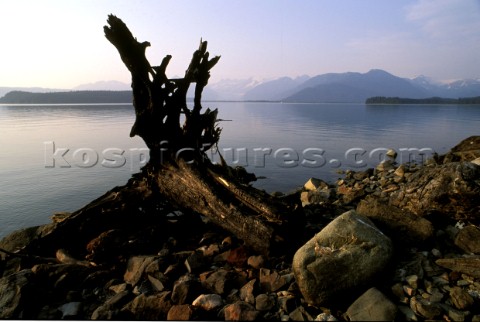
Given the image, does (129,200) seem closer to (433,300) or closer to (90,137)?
(433,300)

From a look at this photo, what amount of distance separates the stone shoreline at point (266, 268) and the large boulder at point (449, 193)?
2 cm

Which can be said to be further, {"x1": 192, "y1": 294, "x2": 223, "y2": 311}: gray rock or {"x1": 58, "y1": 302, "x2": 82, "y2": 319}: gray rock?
{"x1": 58, "y1": 302, "x2": 82, "y2": 319}: gray rock

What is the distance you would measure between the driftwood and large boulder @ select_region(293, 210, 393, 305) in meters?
1.09

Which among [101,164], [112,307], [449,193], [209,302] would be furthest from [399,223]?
[101,164]

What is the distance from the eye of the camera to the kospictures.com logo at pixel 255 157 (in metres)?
20.2

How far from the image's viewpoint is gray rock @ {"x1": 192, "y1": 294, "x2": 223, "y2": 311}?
177 inches

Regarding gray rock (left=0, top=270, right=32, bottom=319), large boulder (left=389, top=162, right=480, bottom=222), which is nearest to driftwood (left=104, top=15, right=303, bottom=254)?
large boulder (left=389, top=162, right=480, bottom=222)

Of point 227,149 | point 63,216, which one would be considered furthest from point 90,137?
point 63,216

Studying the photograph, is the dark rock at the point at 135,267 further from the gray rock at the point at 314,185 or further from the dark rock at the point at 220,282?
the gray rock at the point at 314,185

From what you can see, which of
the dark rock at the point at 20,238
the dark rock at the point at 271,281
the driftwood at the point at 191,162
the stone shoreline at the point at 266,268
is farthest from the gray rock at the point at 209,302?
the dark rock at the point at 20,238

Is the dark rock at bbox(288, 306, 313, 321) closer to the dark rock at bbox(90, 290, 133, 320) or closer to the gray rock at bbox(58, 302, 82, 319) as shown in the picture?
the dark rock at bbox(90, 290, 133, 320)

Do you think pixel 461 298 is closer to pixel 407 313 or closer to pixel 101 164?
pixel 407 313

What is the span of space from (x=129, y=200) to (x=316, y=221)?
478 centimetres

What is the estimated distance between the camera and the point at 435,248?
17.6 feet
